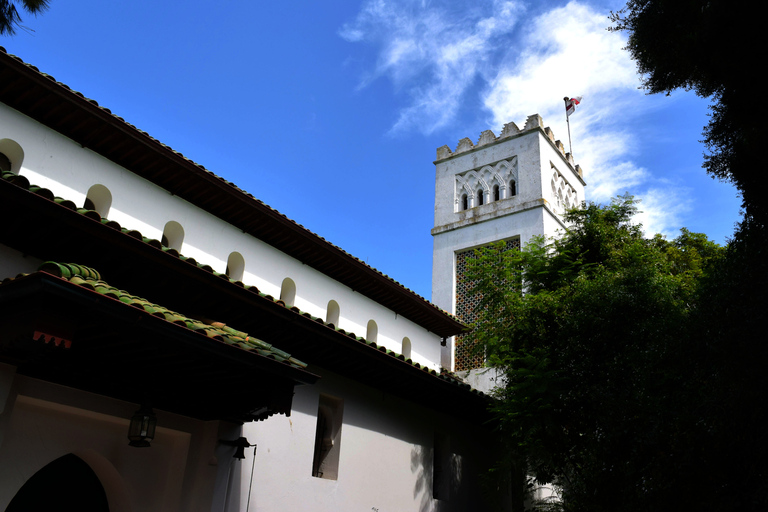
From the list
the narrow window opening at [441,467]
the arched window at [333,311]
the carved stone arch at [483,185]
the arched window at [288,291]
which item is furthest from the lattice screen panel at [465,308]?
the arched window at [288,291]

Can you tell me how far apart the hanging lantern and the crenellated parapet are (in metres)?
15.4

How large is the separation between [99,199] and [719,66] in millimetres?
7692

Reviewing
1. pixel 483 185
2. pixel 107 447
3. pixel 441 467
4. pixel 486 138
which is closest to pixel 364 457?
pixel 441 467

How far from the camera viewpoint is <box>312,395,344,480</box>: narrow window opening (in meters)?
9.63

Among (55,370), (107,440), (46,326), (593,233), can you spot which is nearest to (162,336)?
(46,326)

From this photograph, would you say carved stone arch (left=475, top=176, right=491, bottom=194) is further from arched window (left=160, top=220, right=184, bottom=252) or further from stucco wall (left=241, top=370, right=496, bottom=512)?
arched window (left=160, top=220, right=184, bottom=252)

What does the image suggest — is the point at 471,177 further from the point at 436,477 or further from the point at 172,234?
the point at 172,234

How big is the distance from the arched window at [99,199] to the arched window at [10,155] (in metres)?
1.06

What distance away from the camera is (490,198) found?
19.1 metres

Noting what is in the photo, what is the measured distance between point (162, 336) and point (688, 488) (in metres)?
5.52

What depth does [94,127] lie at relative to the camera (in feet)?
27.7

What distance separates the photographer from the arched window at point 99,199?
879 centimetres

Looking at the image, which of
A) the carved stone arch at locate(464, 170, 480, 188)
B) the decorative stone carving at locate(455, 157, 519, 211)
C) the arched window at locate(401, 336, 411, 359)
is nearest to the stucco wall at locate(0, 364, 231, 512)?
the arched window at locate(401, 336, 411, 359)

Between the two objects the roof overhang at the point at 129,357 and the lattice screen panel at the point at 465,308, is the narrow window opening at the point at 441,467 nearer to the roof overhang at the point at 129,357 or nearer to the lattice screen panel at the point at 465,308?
the lattice screen panel at the point at 465,308
